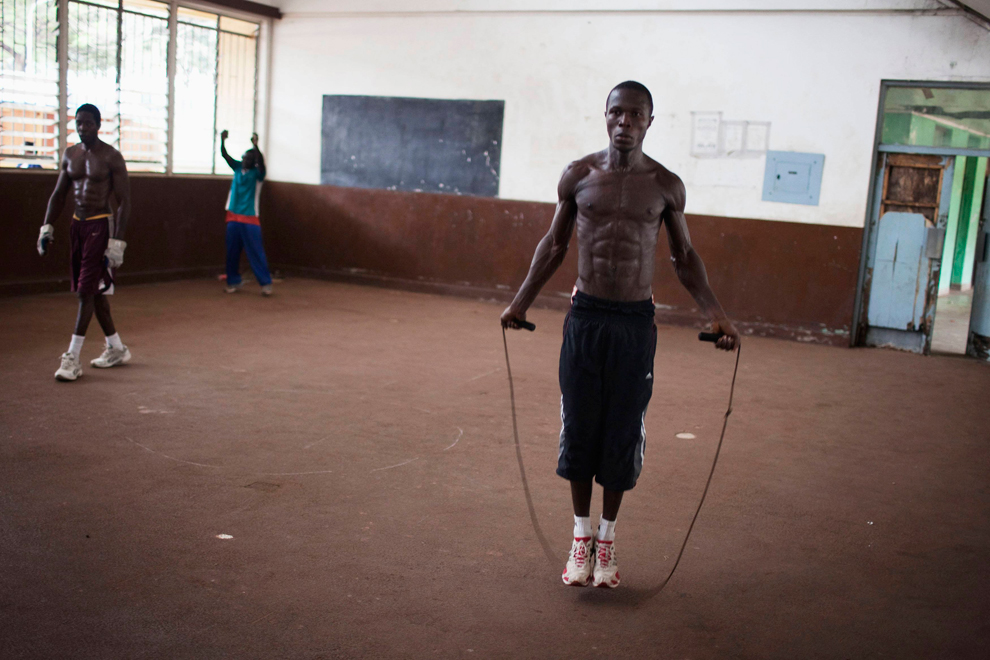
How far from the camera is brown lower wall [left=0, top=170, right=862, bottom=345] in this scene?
29.4ft

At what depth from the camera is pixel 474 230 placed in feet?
34.9

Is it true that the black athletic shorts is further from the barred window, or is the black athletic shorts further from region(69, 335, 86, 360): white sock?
the barred window

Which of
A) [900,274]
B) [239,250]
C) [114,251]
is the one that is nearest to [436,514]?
[114,251]

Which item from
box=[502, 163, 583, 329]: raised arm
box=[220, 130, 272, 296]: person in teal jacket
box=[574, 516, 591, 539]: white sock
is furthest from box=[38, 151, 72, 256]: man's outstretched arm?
box=[574, 516, 591, 539]: white sock

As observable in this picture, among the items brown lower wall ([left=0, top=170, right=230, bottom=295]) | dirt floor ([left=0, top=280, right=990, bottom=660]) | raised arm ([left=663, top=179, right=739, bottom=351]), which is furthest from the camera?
brown lower wall ([left=0, top=170, right=230, bottom=295])

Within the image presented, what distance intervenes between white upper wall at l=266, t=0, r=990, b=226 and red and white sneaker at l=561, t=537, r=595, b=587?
6.57m

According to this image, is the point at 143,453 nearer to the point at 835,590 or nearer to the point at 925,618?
the point at 835,590

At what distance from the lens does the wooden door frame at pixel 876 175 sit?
8.34m

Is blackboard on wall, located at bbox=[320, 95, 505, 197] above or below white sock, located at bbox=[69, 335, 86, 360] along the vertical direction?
above

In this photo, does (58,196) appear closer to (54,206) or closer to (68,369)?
(54,206)

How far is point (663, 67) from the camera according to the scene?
9.43 metres

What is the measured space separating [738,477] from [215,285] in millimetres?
7655

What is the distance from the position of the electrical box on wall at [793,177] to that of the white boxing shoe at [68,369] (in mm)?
6704

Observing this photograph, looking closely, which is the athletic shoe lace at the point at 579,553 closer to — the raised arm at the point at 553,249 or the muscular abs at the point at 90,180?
the raised arm at the point at 553,249
